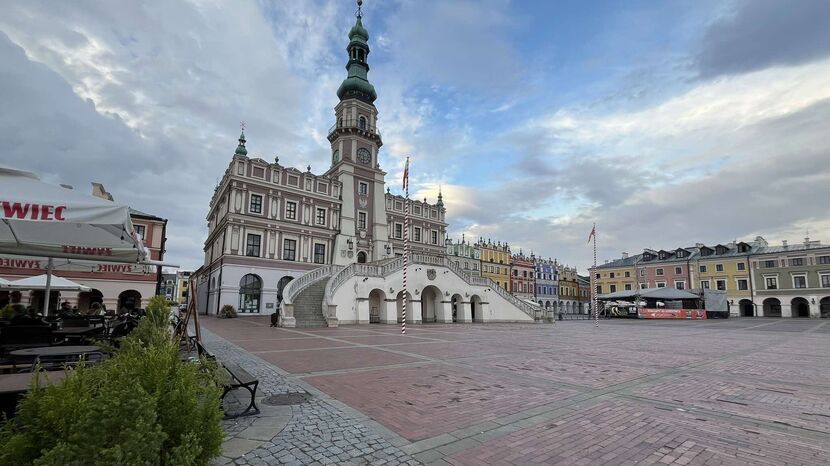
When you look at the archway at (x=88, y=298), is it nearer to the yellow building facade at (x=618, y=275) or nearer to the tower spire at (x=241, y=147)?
the tower spire at (x=241, y=147)

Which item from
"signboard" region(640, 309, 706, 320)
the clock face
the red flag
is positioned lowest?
"signboard" region(640, 309, 706, 320)

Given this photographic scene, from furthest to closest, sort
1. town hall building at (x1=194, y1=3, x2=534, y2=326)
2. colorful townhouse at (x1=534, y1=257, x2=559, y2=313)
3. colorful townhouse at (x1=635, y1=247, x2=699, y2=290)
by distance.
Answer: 1. colorful townhouse at (x1=534, y1=257, x2=559, y2=313)
2. colorful townhouse at (x1=635, y1=247, x2=699, y2=290)
3. town hall building at (x1=194, y1=3, x2=534, y2=326)

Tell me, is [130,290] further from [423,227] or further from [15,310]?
[423,227]

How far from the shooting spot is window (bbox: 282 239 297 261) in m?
40.1

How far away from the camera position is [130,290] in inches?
1337

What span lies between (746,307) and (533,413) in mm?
79971

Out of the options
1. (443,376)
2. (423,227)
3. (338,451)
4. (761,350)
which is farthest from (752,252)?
(338,451)

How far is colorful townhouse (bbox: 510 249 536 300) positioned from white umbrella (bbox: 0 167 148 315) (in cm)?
7728

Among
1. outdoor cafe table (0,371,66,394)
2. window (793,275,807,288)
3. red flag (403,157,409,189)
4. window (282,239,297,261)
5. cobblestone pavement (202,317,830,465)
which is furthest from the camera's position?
window (793,275,807,288)

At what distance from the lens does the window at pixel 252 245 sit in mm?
37622

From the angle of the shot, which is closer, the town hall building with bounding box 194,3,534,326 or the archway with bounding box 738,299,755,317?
the town hall building with bounding box 194,3,534,326

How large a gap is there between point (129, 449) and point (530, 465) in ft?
12.6

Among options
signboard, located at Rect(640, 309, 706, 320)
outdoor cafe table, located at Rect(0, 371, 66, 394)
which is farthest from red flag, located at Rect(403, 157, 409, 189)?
signboard, located at Rect(640, 309, 706, 320)

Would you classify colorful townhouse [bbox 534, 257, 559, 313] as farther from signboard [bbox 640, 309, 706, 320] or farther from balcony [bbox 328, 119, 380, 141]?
balcony [bbox 328, 119, 380, 141]
